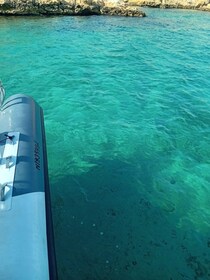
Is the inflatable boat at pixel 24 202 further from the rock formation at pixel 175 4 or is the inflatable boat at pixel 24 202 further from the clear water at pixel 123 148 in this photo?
the rock formation at pixel 175 4

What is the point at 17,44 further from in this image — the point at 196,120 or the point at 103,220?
the point at 103,220

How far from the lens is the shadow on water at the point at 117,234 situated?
6117 millimetres

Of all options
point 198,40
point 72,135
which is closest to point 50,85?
point 72,135

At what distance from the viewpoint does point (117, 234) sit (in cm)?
677

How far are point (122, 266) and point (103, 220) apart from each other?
3.86 feet

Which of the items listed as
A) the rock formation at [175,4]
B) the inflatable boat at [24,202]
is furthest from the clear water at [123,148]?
the rock formation at [175,4]

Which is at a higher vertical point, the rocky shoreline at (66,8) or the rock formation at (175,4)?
the rocky shoreline at (66,8)

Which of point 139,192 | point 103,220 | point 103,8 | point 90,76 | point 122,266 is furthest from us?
point 103,8

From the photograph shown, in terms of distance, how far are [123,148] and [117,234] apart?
3.31 m

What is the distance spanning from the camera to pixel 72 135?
33.2 ft

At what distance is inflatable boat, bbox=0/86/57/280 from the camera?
4.29 m

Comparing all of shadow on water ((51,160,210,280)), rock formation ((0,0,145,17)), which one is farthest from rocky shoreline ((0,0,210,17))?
shadow on water ((51,160,210,280))

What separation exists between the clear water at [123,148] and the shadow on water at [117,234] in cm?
2

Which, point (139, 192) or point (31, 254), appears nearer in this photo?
point (31, 254)
